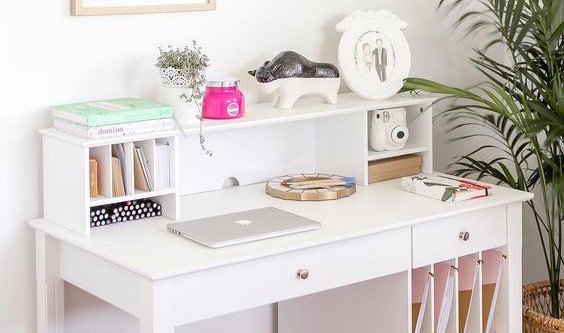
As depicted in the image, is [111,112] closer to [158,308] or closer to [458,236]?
[158,308]

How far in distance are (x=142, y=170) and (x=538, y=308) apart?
1.48 meters

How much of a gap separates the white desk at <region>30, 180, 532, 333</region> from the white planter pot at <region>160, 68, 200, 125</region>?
0.87ft

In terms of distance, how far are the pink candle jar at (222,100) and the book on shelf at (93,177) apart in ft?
1.34

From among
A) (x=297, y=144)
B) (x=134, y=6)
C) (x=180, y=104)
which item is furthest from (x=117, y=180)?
(x=297, y=144)

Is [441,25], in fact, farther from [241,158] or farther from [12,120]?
[12,120]

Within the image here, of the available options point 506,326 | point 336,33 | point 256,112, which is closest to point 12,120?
point 256,112

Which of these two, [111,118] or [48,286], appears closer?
[111,118]

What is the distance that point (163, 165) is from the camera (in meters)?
2.67

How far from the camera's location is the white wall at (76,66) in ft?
8.63

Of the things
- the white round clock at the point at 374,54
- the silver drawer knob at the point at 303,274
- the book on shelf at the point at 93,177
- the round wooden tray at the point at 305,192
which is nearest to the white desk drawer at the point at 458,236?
the round wooden tray at the point at 305,192

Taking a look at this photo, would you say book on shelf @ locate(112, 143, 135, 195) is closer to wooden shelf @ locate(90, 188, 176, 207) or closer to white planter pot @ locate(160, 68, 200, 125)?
wooden shelf @ locate(90, 188, 176, 207)

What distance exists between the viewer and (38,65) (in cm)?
266

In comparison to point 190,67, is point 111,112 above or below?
below

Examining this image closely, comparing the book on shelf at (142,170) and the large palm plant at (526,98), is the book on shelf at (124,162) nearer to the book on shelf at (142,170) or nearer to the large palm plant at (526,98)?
the book on shelf at (142,170)
